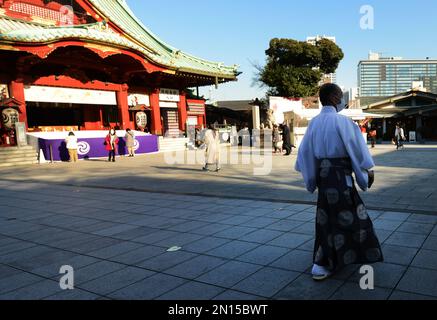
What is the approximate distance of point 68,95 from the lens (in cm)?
2070

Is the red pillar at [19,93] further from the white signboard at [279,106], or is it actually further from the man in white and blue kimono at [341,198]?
the man in white and blue kimono at [341,198]

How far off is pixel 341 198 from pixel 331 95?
0.98 meters

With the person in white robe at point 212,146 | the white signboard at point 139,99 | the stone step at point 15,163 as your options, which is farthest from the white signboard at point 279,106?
the stone step at point 15,163

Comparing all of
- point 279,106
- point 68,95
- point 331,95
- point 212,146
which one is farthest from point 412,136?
point 331,95

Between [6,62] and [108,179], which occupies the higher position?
[6,62]

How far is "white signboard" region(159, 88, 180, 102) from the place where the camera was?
26802mm

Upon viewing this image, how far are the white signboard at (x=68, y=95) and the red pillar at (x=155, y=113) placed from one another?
3263 millimetres

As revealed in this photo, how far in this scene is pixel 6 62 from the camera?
17750 millimetres

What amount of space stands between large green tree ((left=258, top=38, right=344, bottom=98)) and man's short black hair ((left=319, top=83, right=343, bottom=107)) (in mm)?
37627

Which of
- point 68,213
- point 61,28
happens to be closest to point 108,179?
point 68,213

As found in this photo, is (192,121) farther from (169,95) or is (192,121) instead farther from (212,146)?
(212,146)

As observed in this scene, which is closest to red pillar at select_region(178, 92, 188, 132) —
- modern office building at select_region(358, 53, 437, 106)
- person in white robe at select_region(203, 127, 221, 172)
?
person in white robe at select_region(203, 127, 221, 172)

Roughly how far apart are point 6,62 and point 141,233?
1649 centimetres
